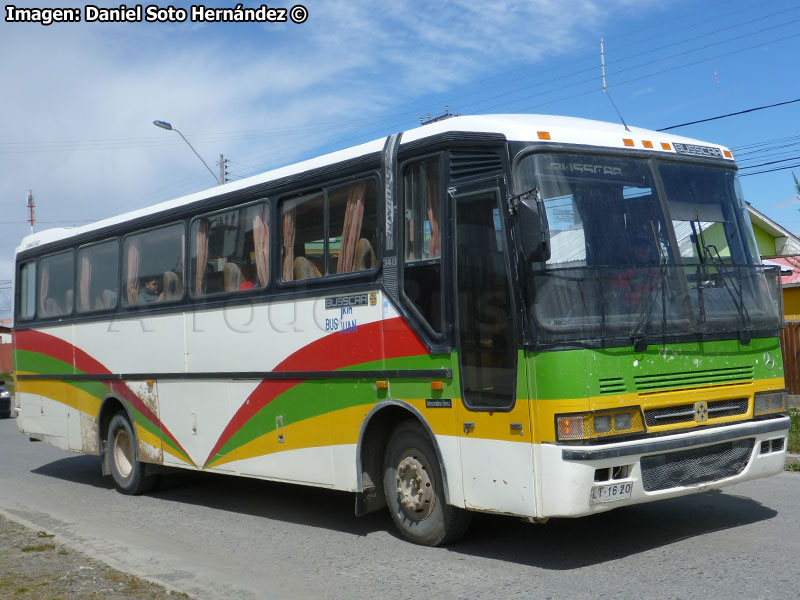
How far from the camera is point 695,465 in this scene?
700 cm

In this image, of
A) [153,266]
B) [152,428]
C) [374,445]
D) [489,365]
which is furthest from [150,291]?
[489,365]

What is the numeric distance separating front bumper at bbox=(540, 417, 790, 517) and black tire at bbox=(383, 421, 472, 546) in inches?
46.7

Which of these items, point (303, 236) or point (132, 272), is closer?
point (303, 236)

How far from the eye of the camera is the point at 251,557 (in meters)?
7.91

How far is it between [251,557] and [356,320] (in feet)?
7.22

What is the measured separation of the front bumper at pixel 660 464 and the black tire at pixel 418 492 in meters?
1.19

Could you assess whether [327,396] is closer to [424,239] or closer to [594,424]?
[424,239]

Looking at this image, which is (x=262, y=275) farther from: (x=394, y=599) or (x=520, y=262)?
(x=394, y=599)

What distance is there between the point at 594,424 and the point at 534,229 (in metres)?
1.41

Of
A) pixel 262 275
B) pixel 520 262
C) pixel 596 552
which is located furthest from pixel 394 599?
pixel 262 275

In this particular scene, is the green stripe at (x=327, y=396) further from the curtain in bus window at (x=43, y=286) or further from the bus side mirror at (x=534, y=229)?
the curtain in bus window at (x=43, y=286)

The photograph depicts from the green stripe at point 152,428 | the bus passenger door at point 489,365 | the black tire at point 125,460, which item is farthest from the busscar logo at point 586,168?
the black tire at point 125,460

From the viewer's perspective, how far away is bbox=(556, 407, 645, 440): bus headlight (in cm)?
646

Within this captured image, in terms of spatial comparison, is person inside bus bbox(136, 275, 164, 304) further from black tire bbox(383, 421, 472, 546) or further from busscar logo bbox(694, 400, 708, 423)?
busscar logo bbox(694, 400, 708, 423)
